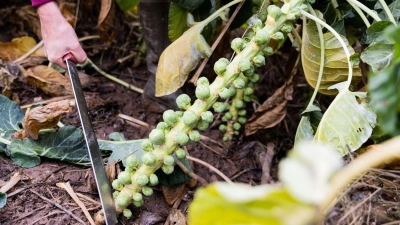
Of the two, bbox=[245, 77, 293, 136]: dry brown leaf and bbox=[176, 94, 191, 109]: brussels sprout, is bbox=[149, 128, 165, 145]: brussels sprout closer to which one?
bbox=[176, 94, 191, 109]: brussels sprout

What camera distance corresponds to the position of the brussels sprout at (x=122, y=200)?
38.0 inches

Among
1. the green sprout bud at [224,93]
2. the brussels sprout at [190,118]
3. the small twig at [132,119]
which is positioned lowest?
the small twig at [132,119]

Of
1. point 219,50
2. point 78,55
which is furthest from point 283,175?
point 219,50

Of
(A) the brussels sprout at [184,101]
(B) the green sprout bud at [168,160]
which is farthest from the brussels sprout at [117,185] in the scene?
(A) the brussels sprout at [184,101]

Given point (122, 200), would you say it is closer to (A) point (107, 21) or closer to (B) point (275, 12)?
(B) point (275, 12)

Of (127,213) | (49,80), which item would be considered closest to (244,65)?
(127,213)

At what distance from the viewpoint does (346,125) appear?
0.97 metres

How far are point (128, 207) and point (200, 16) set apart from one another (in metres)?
0.66

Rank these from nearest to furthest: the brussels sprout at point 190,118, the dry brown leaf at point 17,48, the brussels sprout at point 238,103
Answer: the brussels sprout at point 190,118 < the brussels sprout at point 238,103 < the dry brown leaf at point 17,48

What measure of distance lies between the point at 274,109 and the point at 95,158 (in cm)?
60

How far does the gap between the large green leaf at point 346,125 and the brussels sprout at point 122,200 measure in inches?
18.4

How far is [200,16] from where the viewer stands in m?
1.37

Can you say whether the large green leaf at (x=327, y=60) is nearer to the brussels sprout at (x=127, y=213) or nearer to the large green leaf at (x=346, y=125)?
the large green leaf at (x=346, y=125)

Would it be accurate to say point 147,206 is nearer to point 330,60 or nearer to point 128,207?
point 128,207
